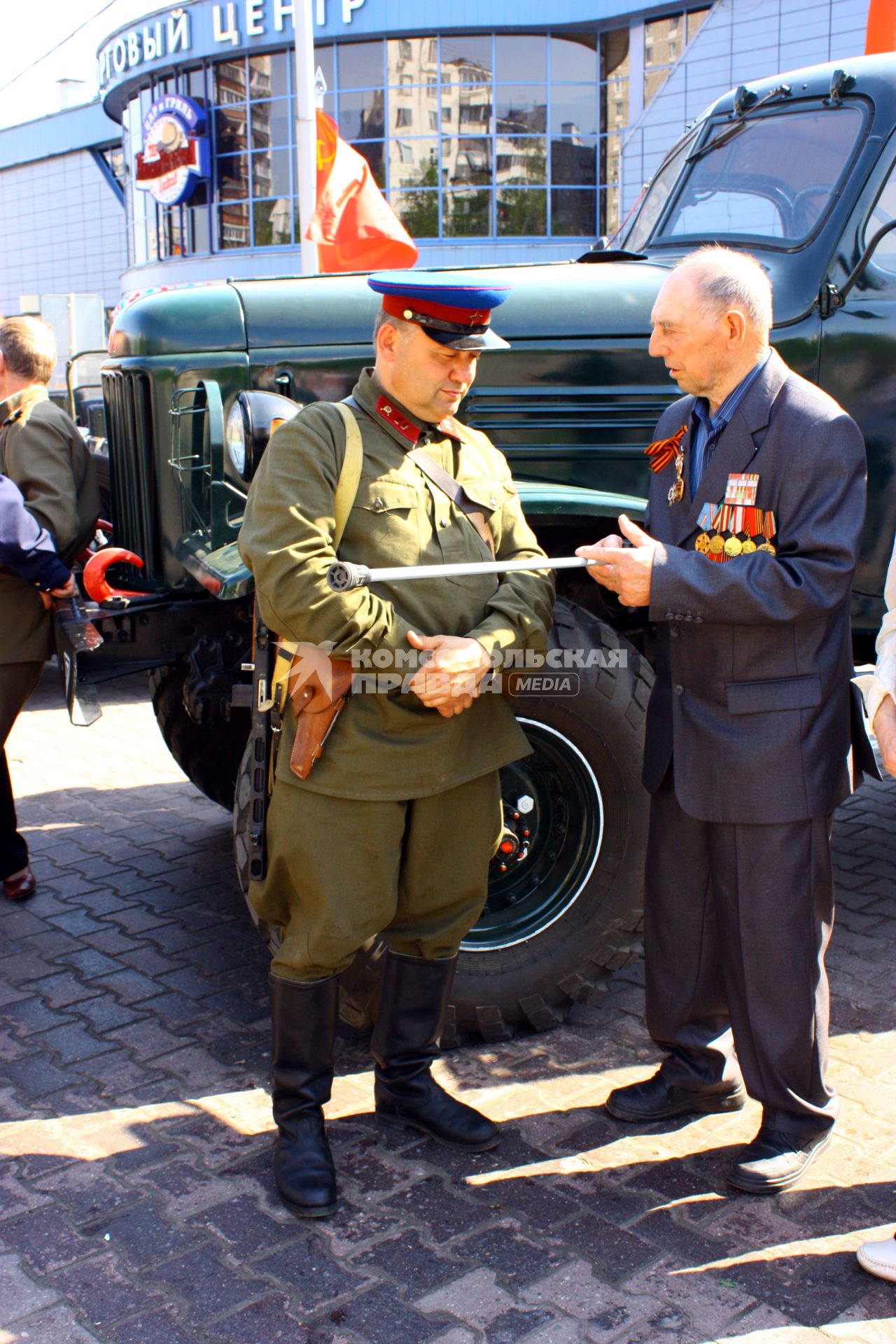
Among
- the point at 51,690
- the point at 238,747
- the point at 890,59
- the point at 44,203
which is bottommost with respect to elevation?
the point at 51,690

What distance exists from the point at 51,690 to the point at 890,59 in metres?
5.68

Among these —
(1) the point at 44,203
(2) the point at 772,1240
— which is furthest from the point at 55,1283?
(1) the point at 44,203

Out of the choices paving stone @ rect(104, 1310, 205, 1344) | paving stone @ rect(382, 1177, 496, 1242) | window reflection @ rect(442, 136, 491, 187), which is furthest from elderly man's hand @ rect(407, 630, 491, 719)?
window reflection @ rect(442, 136, 491, 187)

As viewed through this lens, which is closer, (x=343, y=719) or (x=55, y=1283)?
(x=55, y=1283)

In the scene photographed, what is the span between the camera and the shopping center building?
16484 millimetres

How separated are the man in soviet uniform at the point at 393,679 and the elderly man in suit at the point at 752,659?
323mm

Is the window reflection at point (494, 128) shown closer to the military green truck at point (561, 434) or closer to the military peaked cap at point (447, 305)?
the military green truck at point (561, 434)

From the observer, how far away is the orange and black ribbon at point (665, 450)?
2.79 m

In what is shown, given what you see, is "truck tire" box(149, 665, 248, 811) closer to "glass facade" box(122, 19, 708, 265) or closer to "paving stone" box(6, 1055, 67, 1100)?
"paving stone" box(6, 1055, 67, 1100)

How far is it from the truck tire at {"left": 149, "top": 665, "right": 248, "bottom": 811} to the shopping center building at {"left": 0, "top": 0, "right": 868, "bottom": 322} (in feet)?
45.5

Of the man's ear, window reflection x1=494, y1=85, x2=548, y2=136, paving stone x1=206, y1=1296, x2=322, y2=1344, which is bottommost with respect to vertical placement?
paving stone x1=206, y1=1296, x2=322, y2=1344

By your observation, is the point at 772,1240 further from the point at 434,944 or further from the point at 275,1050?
the point at 275,1050

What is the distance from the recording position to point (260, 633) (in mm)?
2787

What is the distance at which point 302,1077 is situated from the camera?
8.92 feet
